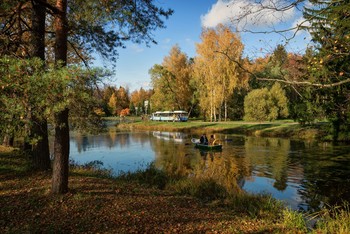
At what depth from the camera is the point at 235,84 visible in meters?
45.0

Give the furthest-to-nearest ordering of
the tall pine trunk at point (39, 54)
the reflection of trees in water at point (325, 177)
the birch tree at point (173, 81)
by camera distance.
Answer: the birch tree at point (173, 81), the reflection of trees in water at point (325, 177), the tall pine trunk at point (39, 54)

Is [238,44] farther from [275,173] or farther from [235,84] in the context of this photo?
[275,173]

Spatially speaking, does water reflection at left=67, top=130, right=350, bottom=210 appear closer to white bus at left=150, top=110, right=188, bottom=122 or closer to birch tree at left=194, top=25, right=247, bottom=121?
birch tree at left=194, top=25, right=247, bottom=121

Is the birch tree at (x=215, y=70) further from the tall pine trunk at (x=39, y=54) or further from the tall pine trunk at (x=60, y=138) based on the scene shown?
the tall pine trunk at (x=60, y=138)

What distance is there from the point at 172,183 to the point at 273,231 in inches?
236

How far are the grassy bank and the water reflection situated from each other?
112 inches

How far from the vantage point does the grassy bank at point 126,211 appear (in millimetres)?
6766

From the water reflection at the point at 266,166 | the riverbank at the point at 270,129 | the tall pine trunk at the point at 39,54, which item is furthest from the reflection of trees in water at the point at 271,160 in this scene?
the tall pine trunk at the point at 39,54

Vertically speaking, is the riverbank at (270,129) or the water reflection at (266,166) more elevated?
the riverbank at (270,129)

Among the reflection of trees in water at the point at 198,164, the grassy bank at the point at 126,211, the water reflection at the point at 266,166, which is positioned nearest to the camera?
the grassy bank at the point at 126,211

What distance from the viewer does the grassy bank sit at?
6.77 meters

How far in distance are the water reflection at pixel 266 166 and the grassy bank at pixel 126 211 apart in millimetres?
2837

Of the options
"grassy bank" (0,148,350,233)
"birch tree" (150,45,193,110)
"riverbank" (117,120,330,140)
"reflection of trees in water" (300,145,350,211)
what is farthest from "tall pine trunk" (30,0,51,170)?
"birch tree" (150,45,193,110)

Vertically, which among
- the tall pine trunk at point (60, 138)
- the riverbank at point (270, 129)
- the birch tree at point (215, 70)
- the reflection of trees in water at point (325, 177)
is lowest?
the reflection of trees in water at point (325, 177)
